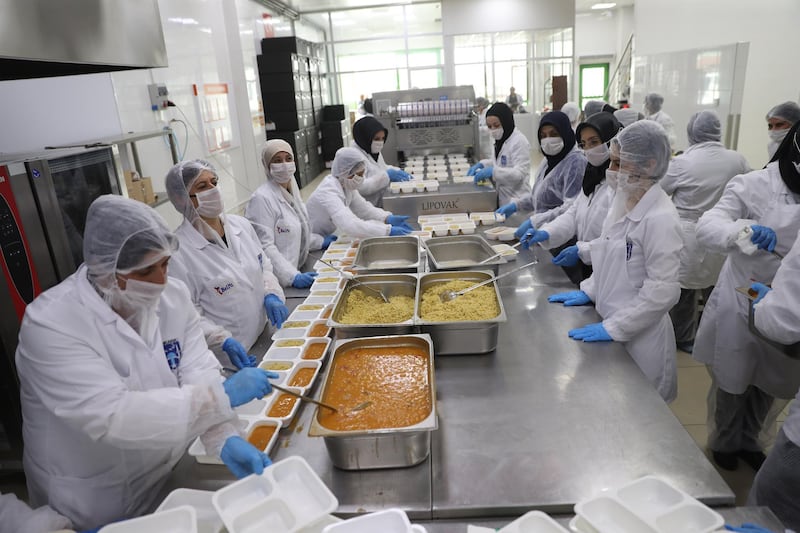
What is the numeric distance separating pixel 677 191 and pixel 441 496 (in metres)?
3.54

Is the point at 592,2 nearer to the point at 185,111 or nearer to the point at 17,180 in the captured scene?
the point at 185,111

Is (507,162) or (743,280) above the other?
(507,162)

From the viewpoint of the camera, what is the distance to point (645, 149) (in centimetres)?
199

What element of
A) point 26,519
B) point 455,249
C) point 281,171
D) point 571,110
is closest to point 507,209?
point 455,249

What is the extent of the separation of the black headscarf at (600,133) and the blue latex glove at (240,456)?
2.31 metres

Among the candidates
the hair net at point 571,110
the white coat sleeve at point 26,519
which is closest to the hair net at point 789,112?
the hair net at point 571,110

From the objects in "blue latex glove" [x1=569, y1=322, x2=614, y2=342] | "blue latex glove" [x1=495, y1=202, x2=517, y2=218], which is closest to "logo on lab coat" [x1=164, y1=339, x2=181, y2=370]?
"blue latex glove" [x1=569, y1=322, x2=614, y2=342]

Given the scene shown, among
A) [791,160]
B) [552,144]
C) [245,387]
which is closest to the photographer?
[245,387]

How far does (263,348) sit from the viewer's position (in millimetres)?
2137

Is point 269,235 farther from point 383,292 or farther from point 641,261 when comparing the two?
point 641,261

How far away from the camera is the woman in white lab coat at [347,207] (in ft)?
10.7

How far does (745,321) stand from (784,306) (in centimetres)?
97

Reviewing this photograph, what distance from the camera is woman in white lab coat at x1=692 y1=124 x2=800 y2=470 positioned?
90.2 inches

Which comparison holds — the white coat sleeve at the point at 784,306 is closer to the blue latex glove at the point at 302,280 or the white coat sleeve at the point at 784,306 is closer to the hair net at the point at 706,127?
the blue latex glove at the point at 302,280
